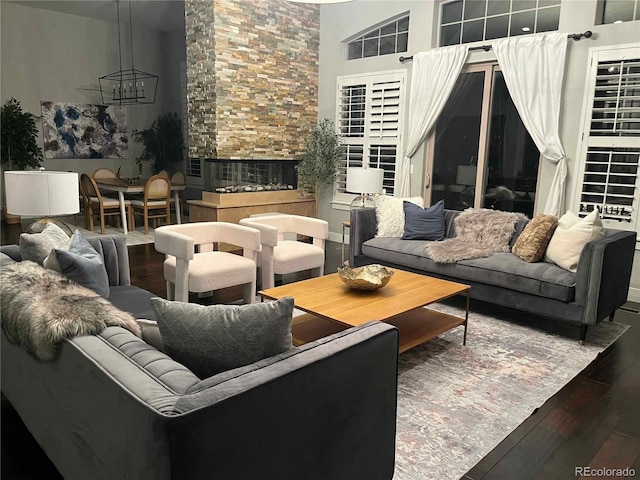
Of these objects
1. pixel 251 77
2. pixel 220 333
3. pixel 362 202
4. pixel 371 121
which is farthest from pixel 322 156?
pixel 220 333

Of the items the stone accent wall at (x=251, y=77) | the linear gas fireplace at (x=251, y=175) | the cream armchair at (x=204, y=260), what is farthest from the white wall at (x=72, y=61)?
the cream armchair at (x=204, y=260)

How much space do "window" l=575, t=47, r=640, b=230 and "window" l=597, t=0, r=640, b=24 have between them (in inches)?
12.8

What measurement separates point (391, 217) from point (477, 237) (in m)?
0.87

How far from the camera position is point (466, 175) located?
582 cm

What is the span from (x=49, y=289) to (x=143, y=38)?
9.01m

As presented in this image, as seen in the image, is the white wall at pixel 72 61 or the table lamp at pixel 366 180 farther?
the white wall at pixel 72 61

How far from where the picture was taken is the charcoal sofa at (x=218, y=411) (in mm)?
1220

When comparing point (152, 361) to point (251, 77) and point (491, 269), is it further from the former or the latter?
point (251, 77)

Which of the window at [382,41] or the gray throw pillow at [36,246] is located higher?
the window at [382,41]

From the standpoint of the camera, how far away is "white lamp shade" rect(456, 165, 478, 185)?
18.8ft

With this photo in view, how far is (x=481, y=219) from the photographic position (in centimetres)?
455

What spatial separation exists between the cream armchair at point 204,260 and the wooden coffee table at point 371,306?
0.64 meters

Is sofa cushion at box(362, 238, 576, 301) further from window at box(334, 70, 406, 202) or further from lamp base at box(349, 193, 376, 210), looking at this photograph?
window at box(334, 70, 406, 202)

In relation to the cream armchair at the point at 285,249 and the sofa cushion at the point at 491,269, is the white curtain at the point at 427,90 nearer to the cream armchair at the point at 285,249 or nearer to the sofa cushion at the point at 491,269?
the sofa cushion at the point at 491,269
